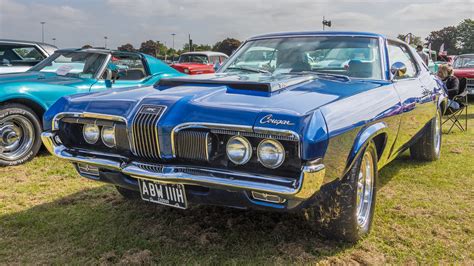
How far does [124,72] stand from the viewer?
20.2ft

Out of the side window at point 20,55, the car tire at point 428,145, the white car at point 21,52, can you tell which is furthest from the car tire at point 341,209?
the side window at point 20,55

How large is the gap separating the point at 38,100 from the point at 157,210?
256 cm

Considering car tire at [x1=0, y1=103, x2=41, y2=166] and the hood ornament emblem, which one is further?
car tire at [x1=0, y1=103, x2=41, y2=166]

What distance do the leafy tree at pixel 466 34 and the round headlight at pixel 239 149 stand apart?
81440 millimetres

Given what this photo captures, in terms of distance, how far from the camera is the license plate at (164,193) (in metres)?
2.47

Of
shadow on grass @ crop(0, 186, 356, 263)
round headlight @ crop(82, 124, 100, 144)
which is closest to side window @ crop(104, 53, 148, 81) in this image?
shadow on grass @ crop(0, 186, 356, 263)

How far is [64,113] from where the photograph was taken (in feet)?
9.42

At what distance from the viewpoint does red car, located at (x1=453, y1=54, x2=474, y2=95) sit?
1185cm

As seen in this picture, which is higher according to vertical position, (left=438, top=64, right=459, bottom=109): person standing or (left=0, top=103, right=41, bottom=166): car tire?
(left=438, top=64, right=459, bottom=109): person standing

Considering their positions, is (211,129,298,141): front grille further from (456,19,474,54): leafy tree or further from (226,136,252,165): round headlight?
(456,19,474,54): leafy tree

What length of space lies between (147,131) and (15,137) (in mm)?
3301

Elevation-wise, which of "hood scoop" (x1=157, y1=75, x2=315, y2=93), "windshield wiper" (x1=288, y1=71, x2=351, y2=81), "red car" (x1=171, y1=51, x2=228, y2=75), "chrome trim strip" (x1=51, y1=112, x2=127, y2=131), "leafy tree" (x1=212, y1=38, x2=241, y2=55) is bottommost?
"chrome trim strip" (x1=51, y1=112, x2=127, y2=131)

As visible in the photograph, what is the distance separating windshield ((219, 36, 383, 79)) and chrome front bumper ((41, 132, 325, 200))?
1523 millimetres

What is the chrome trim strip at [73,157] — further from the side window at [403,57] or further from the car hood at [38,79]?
the side window at [403,57]
